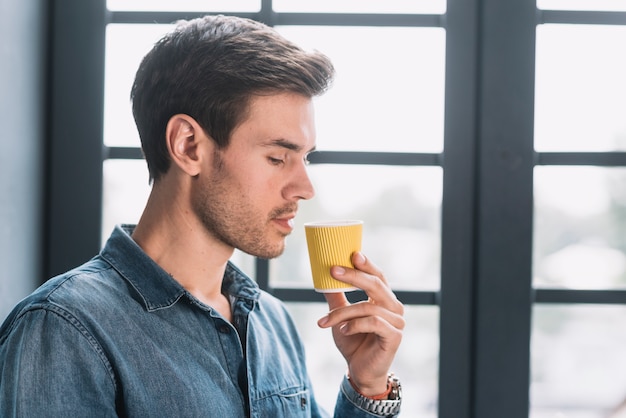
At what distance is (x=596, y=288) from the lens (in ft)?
6.11

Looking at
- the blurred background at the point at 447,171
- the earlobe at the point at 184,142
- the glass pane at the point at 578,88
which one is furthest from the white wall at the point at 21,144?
the glass pane at the point at 578,88

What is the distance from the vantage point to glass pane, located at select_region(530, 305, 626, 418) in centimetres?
188

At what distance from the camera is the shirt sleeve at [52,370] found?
1.09m

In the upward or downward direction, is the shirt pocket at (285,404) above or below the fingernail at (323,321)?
below

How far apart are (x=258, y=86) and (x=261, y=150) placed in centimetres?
13

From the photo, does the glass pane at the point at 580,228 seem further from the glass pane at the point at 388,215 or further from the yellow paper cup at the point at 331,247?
the yellow paper cup at the point at 331,247

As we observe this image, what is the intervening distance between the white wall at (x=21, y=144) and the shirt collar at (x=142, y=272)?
1.40 feet

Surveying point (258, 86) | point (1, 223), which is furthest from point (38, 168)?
point (258, 86)

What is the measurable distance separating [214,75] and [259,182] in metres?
0.23

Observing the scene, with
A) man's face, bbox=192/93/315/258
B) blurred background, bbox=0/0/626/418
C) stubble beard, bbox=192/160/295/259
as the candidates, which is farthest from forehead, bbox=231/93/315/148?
blurred background, bbox=0/0/626/418

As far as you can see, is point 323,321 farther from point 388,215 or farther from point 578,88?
point 578,88

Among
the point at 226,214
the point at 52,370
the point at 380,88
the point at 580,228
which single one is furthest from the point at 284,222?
the point at 580,228

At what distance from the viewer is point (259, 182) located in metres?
1.38

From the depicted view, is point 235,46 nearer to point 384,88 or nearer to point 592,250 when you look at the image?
point 384,88
